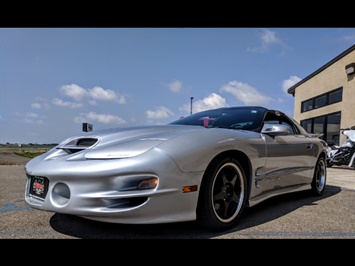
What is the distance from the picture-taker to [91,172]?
2.07 meters

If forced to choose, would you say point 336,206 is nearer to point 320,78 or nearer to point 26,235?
point 26,235

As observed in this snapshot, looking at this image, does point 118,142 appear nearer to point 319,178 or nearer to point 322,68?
point 319,178

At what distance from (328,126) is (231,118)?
1198 centimetres

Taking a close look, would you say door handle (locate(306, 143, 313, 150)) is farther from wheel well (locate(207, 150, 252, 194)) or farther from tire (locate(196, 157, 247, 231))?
tire (locate(196, 157, 247, 231))

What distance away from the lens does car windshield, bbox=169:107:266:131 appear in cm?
335

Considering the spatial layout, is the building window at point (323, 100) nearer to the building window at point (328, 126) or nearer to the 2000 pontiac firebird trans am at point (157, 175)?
the building window at point (328, 126)

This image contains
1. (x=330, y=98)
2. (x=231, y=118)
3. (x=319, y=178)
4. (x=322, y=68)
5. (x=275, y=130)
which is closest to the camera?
(x=275, y=130)

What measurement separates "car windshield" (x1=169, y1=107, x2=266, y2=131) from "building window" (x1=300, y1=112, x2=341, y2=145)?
10459 millimetres

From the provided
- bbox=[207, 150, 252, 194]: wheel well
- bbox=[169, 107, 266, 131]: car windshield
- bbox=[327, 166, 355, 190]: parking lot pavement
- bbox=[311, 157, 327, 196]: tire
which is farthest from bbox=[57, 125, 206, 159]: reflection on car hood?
bbox=[327, 166, 355, 190]: parking lot pavement

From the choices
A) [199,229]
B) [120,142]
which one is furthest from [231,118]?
[120,142]

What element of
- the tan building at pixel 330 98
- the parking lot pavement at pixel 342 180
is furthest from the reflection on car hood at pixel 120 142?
the tan building at pixel 330 98

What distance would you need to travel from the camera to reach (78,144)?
8.46ft
